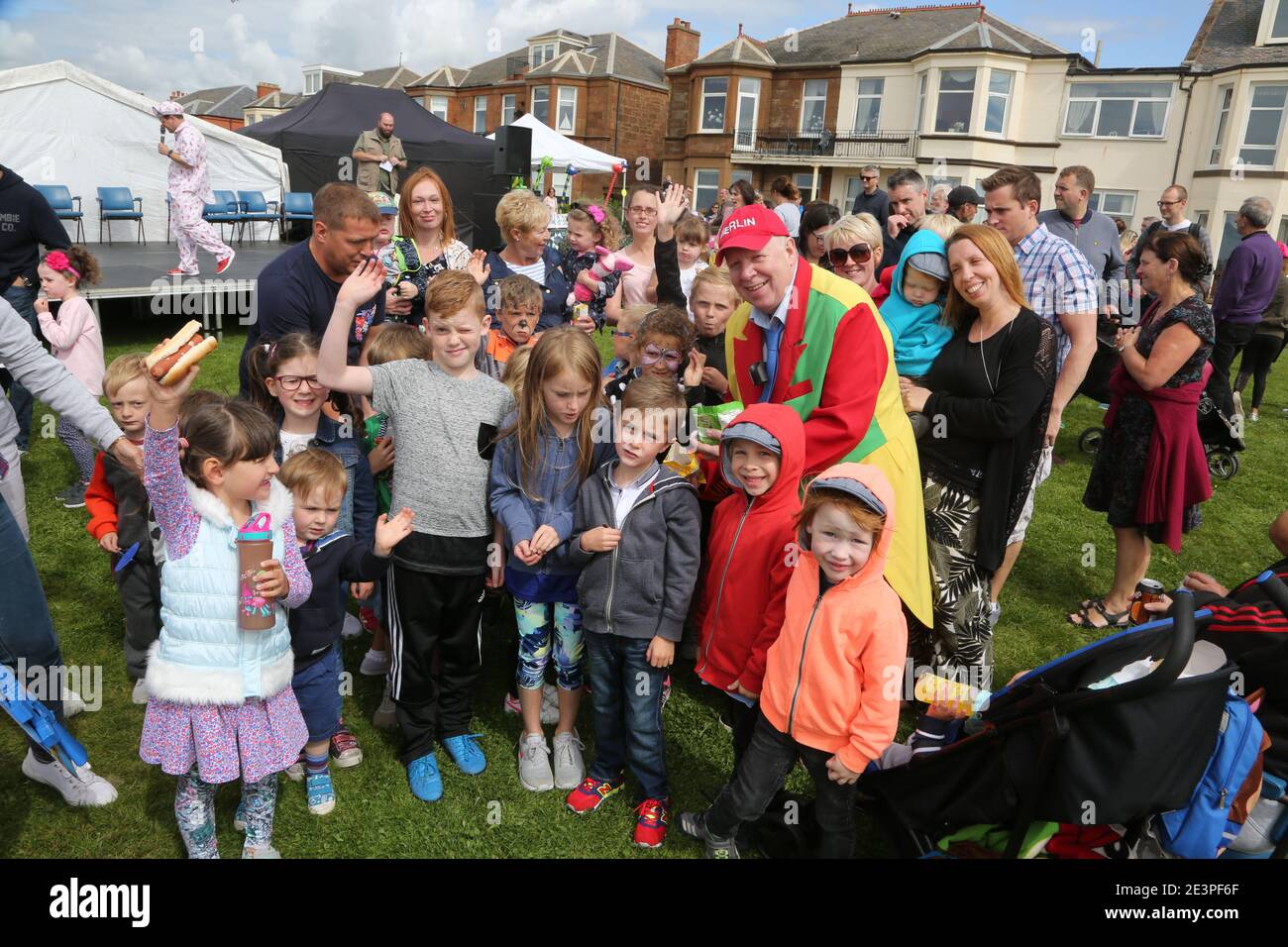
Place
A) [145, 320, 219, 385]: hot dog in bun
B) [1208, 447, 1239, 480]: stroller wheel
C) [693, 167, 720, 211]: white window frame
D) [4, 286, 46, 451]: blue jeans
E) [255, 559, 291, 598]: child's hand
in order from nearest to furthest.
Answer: [145, 320, 219, 385]: hot dog in bun → [255, 559, 291, 598]: child's hand → [4, 286, 46, 451]: blue jeans → [1208, 447, 1239, 480]: stroller wheel → [693, 167, 720, 211]: white window frame

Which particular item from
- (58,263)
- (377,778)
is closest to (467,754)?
(377,778)

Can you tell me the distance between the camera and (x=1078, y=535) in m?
6.63

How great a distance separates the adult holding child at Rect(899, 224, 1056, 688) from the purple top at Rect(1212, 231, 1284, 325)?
6.90 metres

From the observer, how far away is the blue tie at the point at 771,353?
125 inches

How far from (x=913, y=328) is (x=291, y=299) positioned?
9.52ft

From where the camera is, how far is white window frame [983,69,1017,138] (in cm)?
3209

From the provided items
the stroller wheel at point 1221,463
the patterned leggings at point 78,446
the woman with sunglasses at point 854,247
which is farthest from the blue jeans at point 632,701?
the stroller wheel at point 1221,463

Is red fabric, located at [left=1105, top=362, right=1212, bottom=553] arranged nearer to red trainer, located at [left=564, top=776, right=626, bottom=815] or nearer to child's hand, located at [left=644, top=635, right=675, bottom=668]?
child's hand, located at [left=644, top=635, right=675, bottom=668]

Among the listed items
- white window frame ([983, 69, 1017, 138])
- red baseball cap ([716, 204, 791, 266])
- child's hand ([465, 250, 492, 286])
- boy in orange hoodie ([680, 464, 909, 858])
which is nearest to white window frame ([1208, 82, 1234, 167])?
white window frame ([983, 69, 1017, 138])

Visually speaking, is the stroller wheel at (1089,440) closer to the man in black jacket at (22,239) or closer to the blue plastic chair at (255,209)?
the man in black jacket at (22,239)

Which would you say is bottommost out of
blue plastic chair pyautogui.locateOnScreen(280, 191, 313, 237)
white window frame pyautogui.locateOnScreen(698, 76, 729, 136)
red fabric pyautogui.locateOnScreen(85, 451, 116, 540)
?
red fabric pyautogui.locateOnScreen(85, 451, 116, 540)

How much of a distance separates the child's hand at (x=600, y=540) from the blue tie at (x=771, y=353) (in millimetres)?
884

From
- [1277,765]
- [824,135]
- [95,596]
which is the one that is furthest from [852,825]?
[824,135]

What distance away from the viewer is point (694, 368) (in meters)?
3.90
